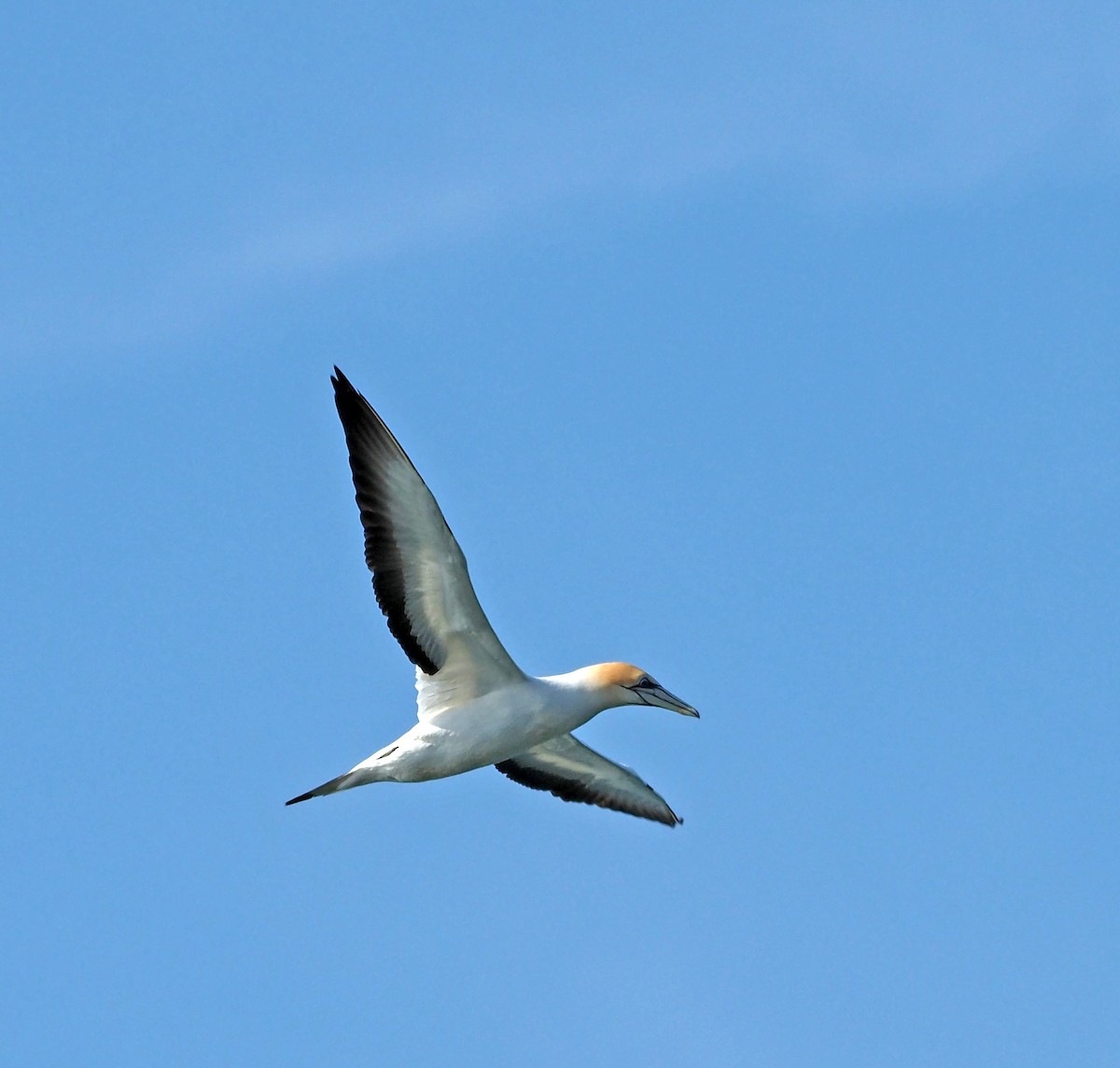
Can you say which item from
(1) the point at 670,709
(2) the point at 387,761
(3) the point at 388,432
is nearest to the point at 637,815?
(1) the point at 670,709

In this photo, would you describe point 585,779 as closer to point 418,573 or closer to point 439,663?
point 439,663

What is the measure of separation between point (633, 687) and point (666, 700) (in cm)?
43

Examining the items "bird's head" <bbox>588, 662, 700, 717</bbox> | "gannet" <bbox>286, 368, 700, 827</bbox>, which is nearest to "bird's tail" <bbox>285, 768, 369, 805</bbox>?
"gannet" <bbox>286, 368, 700, 827</bbox>

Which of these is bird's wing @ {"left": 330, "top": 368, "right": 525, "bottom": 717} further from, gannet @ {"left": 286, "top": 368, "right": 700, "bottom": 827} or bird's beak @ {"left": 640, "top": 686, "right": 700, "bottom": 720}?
bird's beak @ {"left": 640, "top": 686, "right": 700, "bottom": 720}

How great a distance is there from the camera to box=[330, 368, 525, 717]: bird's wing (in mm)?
22219

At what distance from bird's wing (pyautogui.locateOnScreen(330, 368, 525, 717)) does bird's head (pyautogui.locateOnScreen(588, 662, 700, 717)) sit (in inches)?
39.8

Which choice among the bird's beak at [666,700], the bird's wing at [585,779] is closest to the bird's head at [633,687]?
the bird's beak at [666,700]

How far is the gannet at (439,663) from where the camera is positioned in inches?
876

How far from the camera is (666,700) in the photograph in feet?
79.0

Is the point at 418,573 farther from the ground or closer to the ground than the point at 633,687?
farther from the ground

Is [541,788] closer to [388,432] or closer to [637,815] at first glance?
[637,815]

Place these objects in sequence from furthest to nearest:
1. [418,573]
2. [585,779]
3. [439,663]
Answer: [585,779]
[439,663]
[418,573]

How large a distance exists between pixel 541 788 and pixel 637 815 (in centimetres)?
128

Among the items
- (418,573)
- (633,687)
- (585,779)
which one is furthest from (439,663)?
(585,779)
